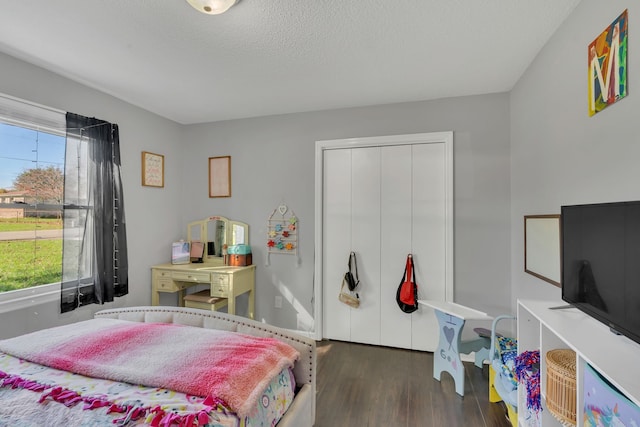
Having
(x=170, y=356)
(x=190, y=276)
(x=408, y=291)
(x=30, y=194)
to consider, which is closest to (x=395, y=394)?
→ (x=408, y=291)

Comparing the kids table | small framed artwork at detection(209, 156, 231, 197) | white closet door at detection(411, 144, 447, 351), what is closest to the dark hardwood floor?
the kids table

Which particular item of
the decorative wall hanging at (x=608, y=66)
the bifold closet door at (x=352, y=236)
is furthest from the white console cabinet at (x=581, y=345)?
the bifold closet door at (x=352, y=236)

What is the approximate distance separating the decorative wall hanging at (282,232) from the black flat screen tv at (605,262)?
2.37m

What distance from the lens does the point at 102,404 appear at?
1130 mm

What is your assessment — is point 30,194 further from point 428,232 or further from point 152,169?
point 428,232

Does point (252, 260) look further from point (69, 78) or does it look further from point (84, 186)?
point (69, 78)

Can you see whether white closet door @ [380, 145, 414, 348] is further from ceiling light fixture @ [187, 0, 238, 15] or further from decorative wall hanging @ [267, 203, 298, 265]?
ceiling light fixture @ [187, 0, 238, 15]

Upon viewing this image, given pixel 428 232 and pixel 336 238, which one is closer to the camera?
pixel 428 232

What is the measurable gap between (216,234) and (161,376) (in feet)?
7.96

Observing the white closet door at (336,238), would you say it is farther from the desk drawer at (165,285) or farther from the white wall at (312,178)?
the desk drawer at (165,285)

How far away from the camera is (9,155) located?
2.18 m

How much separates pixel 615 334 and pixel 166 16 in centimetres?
260

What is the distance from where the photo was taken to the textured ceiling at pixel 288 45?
1.67m

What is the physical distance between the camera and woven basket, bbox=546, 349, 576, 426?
1.12 m
